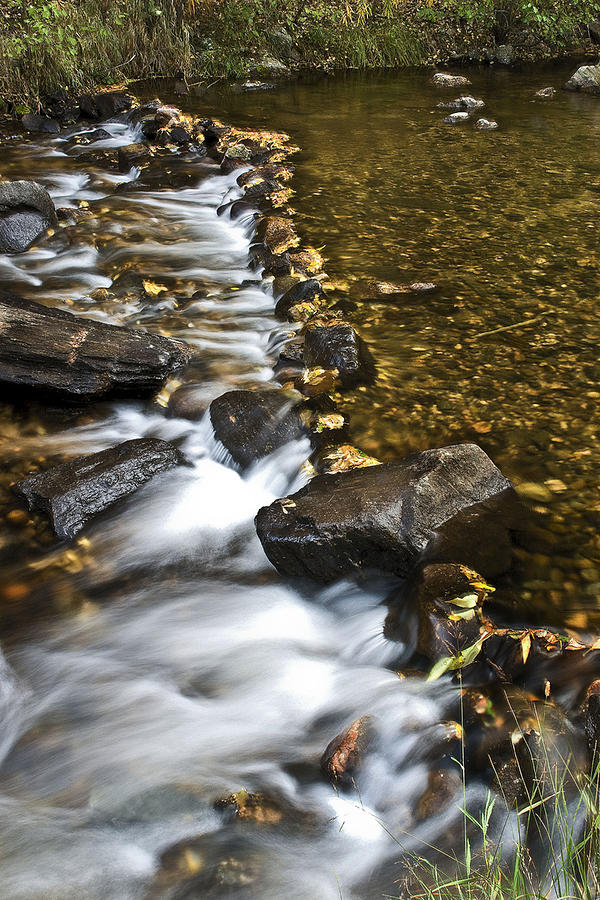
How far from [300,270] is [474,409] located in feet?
8.97

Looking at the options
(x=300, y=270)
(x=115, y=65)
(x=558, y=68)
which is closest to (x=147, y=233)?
(x=300, y=270)

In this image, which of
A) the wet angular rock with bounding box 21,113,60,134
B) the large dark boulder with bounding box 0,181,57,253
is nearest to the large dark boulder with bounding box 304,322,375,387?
the large dark boulder with bounding box 0,181,57,253

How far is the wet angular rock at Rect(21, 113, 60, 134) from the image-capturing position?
12.6 meters

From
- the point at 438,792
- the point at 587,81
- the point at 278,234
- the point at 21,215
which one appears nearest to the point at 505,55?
the point at 587,81

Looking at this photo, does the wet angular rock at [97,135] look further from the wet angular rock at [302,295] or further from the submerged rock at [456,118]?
the wet angular rock at [302,295]

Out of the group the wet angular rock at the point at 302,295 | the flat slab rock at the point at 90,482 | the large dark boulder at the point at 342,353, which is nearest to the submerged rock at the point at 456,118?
the wet angular rock at the point at 302,295

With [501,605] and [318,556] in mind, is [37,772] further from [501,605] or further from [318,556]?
[501,605]

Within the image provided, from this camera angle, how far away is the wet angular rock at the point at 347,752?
2.82 meters

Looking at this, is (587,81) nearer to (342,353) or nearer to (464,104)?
(464,104)

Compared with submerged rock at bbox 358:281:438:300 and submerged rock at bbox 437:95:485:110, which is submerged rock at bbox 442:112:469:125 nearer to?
submerged rock at bbox 437:95:485:110

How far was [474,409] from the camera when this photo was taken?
15.4 feet

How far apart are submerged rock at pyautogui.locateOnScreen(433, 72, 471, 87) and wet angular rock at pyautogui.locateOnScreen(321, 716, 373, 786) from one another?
1477cm

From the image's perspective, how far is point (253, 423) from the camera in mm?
4699

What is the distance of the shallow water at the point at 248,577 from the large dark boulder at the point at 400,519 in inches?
7.1
